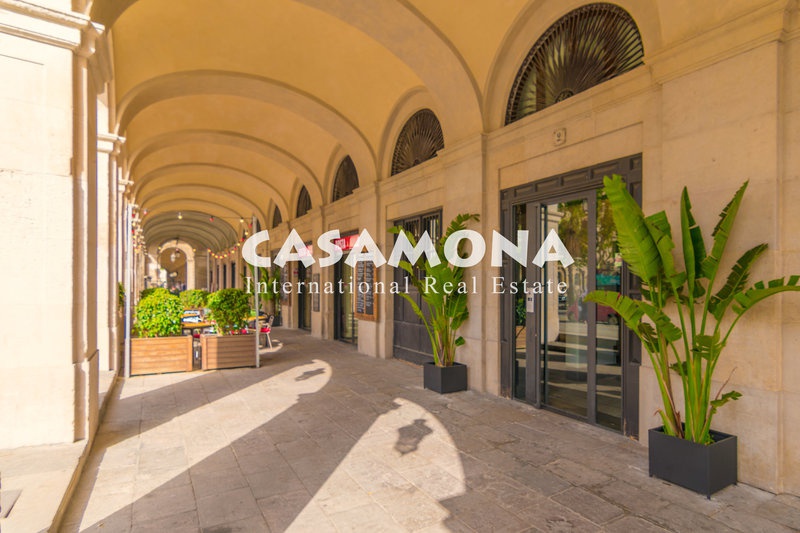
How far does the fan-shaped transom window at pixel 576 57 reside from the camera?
5.04m

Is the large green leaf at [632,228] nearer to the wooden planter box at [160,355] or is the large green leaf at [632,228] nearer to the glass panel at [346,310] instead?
the wooden planter box at [160,355]

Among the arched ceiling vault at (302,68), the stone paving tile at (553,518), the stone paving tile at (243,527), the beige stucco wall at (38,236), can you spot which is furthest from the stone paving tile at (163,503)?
the arched ceiling vault at (302,68)

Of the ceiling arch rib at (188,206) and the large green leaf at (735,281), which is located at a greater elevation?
the ceiling arch rib at (188,206)

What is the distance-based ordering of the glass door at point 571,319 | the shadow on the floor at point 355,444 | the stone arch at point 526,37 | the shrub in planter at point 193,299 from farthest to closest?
the shrub in planter at point 193,299 → the glass door at point 571,319 → the stone arch at point 526,37 → the shadow on the floor at point 355,444

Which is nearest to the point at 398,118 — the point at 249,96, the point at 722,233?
the point at 249,96

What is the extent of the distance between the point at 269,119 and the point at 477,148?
6.82 metres

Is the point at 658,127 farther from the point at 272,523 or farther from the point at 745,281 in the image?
the point at 272,523

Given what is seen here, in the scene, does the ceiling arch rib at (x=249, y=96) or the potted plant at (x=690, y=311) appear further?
the ceiling arch rib at (x=249, y=96)

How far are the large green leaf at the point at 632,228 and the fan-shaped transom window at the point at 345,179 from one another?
831 centimetres

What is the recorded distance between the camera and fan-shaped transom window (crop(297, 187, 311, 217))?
588 inches

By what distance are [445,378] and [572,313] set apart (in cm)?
204

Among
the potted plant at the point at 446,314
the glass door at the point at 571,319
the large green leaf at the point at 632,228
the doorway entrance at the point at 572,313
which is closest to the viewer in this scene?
the large green leaf at the point at 632,228

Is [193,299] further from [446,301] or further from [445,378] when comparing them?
[445,378]

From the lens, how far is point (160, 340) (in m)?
8.07
